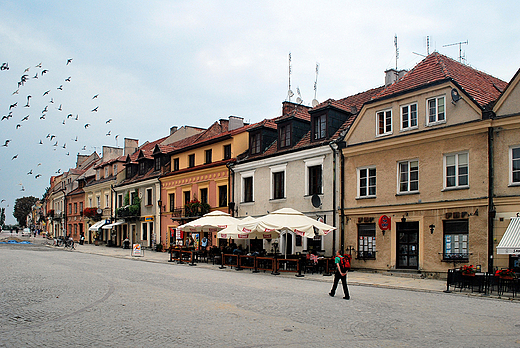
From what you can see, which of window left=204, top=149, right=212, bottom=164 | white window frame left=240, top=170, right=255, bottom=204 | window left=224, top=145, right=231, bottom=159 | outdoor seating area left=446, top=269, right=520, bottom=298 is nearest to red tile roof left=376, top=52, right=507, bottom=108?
outdoor seating area left=446, top=269, right=520, bottom=298

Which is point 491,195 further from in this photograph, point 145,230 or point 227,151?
point 145,230

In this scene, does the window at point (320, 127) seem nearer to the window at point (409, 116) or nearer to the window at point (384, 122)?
the window at point (384, 122)

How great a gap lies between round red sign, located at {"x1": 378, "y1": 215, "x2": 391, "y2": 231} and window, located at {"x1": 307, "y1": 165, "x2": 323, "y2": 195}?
4.42 m

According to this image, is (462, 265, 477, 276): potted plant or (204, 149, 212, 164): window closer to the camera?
(462, 265, 477, 276): potted plant

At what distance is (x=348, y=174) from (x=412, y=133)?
413cm

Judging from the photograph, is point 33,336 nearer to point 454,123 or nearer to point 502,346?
point 502,346

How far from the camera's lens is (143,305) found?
39.3ft

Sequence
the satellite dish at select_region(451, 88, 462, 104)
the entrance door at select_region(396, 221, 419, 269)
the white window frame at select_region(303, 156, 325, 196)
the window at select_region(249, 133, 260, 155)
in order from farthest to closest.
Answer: the window at select_region(249, 133, 260, 155) < the white window frame at select_region(303, 156, 325, 196) < the entrance door at select_region(396, 221, 419, 269) < the satellite dish at select_region(451, 88, 462, 104)

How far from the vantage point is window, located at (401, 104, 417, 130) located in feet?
70.1

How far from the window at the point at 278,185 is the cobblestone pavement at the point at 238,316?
11.8 metres

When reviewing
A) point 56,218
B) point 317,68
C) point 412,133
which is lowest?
point 56,218

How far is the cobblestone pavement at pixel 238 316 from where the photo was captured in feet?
27.8

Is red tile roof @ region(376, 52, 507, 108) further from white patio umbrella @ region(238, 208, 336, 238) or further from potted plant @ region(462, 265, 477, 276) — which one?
potted plant @ region(462, 265, 477, 276)

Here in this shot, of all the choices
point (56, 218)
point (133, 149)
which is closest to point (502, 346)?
point (133, 149)
